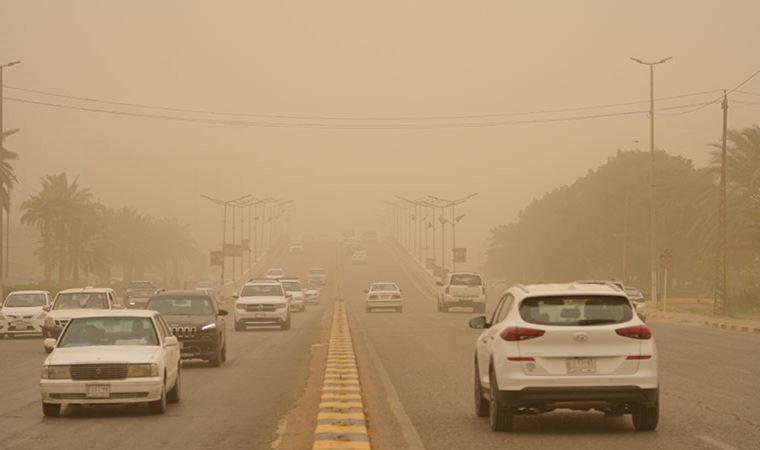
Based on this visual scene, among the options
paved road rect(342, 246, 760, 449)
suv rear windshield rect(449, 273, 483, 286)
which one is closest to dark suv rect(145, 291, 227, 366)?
paved road rect(342, 246, 760, 449)

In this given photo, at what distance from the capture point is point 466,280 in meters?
67.2

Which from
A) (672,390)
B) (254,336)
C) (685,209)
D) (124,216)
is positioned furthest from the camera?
(124,216)

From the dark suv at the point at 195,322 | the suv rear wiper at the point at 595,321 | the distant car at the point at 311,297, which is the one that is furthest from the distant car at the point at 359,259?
the suv rear wiper at the point at 595,321

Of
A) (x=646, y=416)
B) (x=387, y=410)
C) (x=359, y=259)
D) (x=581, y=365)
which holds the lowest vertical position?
(x=387, y=410)

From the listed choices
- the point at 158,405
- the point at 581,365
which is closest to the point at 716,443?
the point at 581,365

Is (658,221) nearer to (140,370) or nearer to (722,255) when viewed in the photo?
(722,255)

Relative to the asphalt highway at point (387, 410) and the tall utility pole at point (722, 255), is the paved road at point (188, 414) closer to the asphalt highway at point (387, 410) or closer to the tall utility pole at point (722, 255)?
the asphalt highway at point (387, 410)

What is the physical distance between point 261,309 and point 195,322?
20.8 m

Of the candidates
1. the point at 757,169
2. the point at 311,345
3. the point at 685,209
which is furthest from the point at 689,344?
the point at 685,209

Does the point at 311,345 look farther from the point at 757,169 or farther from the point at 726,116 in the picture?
the point at 757,169

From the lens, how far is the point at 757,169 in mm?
72562

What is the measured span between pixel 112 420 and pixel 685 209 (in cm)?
9419

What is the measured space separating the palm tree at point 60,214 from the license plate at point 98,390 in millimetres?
90521

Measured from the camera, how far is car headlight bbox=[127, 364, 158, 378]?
57.1ft
